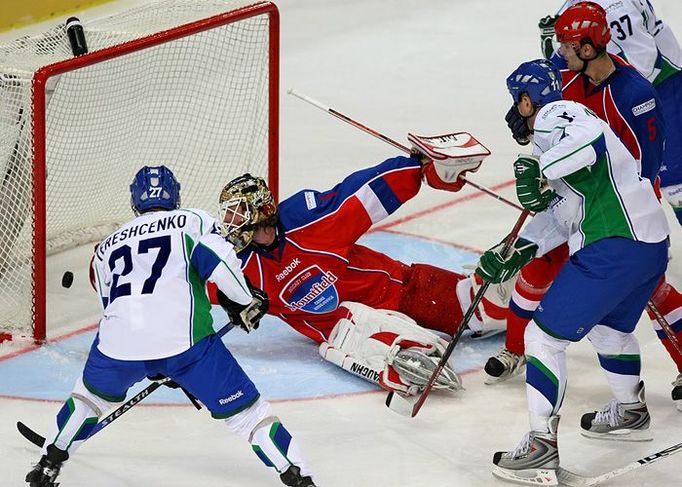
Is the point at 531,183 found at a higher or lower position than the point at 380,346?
higher

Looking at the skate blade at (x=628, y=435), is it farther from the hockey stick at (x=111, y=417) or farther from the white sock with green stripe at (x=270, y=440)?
the hockey stick at (x=111, y=417)

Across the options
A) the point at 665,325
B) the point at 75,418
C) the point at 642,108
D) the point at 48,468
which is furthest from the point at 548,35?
the point at 48,468

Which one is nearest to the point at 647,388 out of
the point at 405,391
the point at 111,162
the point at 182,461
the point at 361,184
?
the point at 405,391

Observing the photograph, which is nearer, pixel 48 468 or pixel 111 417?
pixel 48 468

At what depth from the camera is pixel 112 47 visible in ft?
18.1

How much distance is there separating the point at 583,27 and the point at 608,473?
4.38ft

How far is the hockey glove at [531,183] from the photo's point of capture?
4371 millimetres

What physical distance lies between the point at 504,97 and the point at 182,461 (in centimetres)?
436

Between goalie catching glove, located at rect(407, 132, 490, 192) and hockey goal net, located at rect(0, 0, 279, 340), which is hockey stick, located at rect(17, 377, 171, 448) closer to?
hockey goal net, located at rect(0, 0, 279, 340)

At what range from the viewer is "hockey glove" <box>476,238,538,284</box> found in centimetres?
460

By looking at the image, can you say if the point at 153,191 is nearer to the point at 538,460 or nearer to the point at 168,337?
the point at 168,337

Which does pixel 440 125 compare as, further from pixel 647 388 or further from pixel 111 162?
pixel 647 388

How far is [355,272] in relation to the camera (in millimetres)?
5258

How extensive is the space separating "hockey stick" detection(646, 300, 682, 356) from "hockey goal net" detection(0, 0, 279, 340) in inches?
77.6
